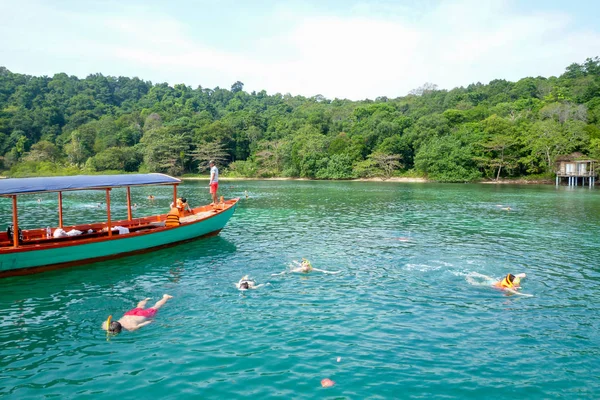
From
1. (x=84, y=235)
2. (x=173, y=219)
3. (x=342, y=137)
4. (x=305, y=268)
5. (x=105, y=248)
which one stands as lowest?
(x=305, y=268)

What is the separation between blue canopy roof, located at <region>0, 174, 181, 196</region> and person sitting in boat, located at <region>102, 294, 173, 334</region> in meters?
7.58

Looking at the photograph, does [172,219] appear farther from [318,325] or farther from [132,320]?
[318,325]

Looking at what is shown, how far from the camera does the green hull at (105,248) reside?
15.2 m

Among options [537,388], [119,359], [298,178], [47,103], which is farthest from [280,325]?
[47,103]

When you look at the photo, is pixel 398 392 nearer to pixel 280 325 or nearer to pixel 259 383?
pixel 259 383

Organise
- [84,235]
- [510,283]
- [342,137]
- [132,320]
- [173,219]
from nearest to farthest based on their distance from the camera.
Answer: [132,320] < [510,283] < [84,235] < [173,219] < [342,137]

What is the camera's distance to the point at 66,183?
17234 millimetres

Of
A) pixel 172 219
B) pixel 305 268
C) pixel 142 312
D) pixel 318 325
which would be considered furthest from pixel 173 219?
pixel 318 325

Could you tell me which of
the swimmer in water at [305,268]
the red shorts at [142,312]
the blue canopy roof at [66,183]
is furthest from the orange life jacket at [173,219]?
the red shorts at [142,312]

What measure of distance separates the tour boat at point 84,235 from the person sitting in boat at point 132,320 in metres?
6.21

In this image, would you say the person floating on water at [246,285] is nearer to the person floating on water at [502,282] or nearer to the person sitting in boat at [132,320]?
the person sitting in boat at [132,320]

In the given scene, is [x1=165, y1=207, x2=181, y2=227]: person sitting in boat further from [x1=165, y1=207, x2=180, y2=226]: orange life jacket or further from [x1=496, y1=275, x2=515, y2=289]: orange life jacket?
[x1=496, y1=275, x2=515, y2=289]: orange life jacket

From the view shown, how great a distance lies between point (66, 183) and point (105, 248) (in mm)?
3085

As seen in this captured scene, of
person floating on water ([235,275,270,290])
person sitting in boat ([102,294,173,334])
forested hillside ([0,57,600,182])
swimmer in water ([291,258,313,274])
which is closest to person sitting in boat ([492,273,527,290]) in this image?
swimmer in water ([291,258,313,274])
